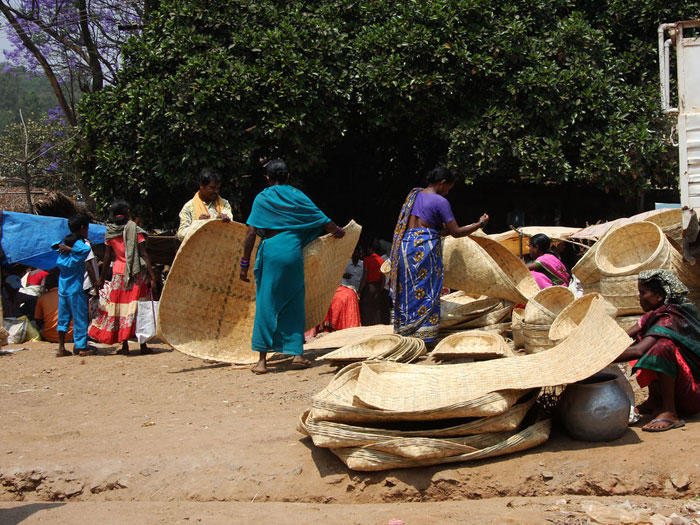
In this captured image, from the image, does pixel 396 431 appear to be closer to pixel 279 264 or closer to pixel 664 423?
pixel 664 423

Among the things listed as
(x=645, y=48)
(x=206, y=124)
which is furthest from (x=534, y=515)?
(x=645, y=48)

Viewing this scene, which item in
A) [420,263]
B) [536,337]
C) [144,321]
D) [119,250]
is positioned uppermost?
[119,250]

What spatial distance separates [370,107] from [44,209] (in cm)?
625

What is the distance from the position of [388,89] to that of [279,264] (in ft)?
15.8

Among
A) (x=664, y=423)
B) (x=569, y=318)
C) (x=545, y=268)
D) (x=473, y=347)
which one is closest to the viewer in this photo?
(x=664, y=423)

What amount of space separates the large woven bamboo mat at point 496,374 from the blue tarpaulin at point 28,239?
282 inches

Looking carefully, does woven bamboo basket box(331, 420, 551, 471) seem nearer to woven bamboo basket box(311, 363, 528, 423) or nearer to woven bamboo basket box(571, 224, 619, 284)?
woven bamboo basket box(311, 363, 528, 423)

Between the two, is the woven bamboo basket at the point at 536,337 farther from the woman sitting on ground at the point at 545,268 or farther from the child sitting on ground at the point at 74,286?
the child sitting on ground at the point at 74,286

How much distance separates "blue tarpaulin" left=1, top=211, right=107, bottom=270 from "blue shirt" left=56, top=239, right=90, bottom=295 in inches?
67.7

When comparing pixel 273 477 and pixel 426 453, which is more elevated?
pixel 426 453

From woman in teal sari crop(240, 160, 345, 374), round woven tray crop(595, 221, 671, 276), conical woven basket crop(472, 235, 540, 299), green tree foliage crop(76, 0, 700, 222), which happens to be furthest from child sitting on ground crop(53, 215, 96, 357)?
round woven tray crop(595, 221, 671, 276)

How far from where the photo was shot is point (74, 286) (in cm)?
844

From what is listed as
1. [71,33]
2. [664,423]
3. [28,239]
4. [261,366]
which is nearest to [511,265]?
[261,366]

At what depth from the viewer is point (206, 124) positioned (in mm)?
10023
